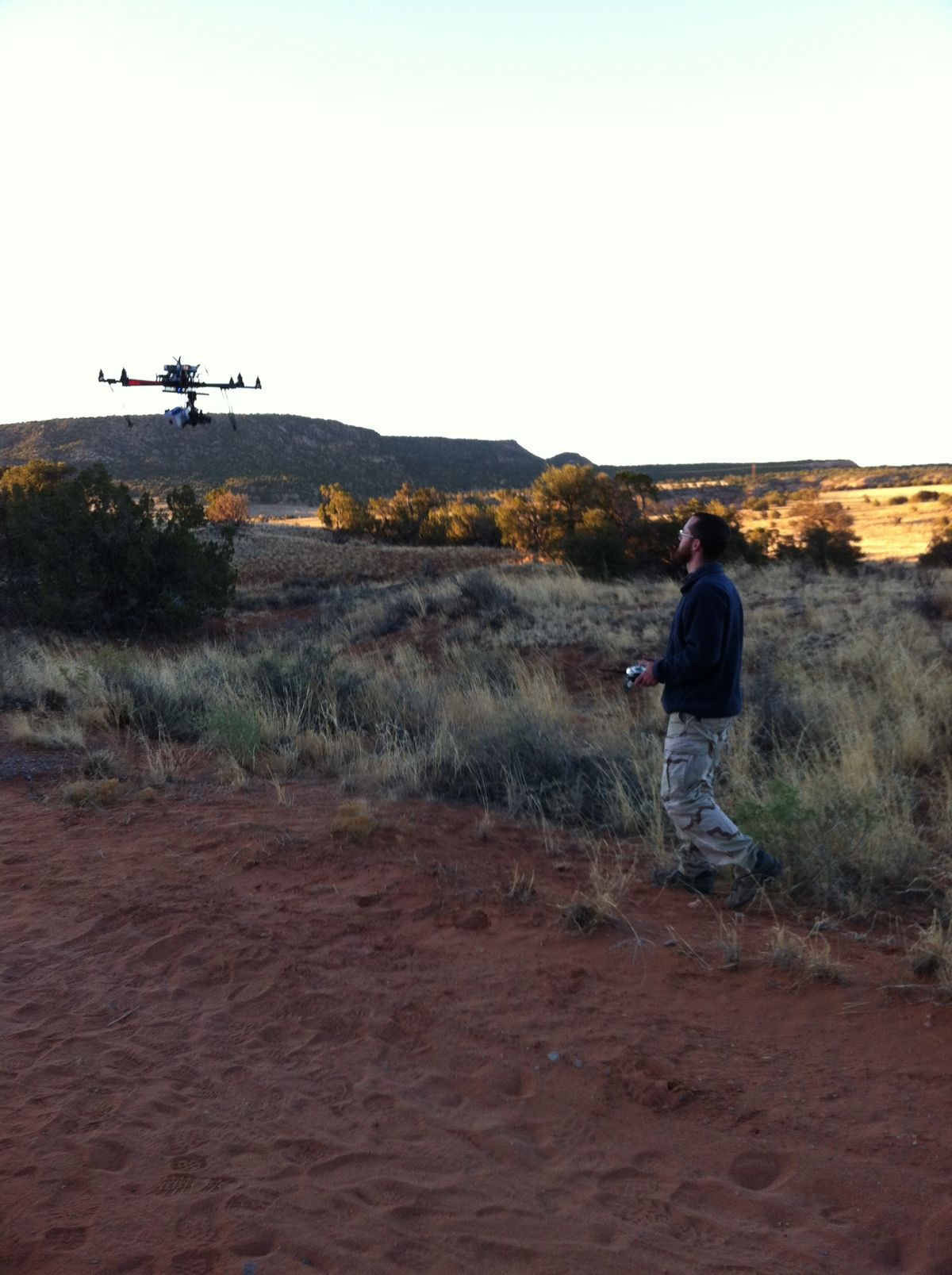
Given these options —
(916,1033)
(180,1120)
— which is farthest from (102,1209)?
(916,1033)

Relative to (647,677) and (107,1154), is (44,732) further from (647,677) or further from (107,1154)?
(107,1154)

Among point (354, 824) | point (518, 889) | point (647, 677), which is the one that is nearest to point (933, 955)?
point (647, 677)

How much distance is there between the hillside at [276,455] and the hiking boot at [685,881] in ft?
193

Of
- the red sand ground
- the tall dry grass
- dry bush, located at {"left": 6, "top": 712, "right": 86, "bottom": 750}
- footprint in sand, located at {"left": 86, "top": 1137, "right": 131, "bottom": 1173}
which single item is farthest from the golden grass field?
footprint in sand, located at {"left": 86, "top": 1137, "right": 131, "bottom": 1173}

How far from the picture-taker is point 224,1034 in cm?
399

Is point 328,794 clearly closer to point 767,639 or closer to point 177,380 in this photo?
point 177,380

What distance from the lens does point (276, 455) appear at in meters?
83.4

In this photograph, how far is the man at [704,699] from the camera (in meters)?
4.93

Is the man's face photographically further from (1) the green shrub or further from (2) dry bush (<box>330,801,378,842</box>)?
(1) the green shrub

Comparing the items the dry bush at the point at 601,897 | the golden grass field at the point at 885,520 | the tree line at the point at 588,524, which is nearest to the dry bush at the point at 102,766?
the dry bush at the point at 601,897

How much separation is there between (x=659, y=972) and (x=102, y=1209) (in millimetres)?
2496

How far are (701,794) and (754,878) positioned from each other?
20.8 inches

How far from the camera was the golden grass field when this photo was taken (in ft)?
113

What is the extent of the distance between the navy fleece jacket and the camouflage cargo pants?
106 millimetres
